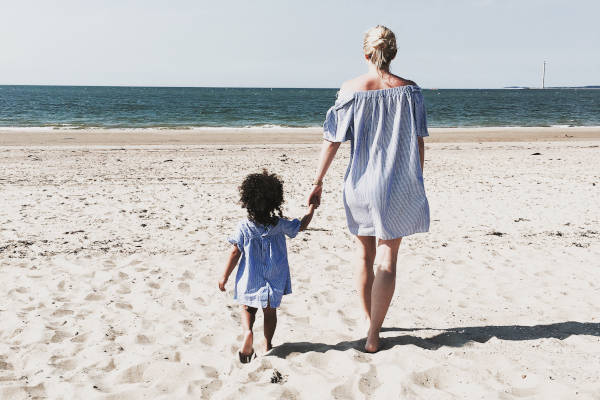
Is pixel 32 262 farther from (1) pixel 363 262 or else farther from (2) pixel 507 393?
(2) pixel 507 393

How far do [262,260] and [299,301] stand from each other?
109 centimetres

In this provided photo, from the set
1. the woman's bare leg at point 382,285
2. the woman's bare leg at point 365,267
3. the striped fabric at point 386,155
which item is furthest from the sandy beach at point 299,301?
the striped fabric at point 386,155

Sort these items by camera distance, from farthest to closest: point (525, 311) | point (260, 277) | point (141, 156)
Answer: point (141, 156)
point (525, 311)
point (260, 277)

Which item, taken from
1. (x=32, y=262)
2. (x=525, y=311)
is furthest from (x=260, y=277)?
(x=32, y=262)

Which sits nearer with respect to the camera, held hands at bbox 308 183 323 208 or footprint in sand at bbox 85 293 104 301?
held hands at bbox 308 183 323 208

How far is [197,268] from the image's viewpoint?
4816mm

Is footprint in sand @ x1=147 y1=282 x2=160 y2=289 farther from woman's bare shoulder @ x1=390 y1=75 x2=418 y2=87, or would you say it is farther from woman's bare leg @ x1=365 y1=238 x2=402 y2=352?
woman's bare shoulder @ x1=390 y1=75 x2=418 y2=87

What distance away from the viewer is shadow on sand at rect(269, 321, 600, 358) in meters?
3.21

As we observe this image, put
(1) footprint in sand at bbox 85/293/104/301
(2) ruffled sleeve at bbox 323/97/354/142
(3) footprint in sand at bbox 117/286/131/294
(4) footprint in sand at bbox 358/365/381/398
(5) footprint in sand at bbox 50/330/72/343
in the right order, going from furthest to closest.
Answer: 1. (3) footprint in sand at bbox 117/286/131/294
2. (1) footprint in sand at bbox 85/293/104/301
3. (5) footprint in sand at bbox 50/330/72/343
4. (2) ruffled sleeve at bbox 323/97/354/142
5. (4) footprint in sand at bbox 358/365/381/398

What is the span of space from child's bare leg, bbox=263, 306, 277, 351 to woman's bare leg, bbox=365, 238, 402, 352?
57cm

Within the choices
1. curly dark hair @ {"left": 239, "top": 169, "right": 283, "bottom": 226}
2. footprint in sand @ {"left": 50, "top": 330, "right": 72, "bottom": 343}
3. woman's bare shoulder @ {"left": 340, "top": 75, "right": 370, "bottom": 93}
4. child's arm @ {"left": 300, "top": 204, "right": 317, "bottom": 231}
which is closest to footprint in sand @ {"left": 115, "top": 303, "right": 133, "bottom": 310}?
footprint in sand @ {"left": 50, "top": 330, "right": 72, "bottom": 343}

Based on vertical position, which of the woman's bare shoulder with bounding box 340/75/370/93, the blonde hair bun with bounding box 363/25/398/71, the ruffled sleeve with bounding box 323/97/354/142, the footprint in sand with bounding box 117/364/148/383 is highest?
the blonde hair bun with bounding box 363/25/398/71

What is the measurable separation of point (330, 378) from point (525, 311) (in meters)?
1.79

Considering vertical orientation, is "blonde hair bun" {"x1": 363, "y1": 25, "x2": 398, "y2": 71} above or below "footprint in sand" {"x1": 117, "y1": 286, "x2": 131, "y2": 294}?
above
